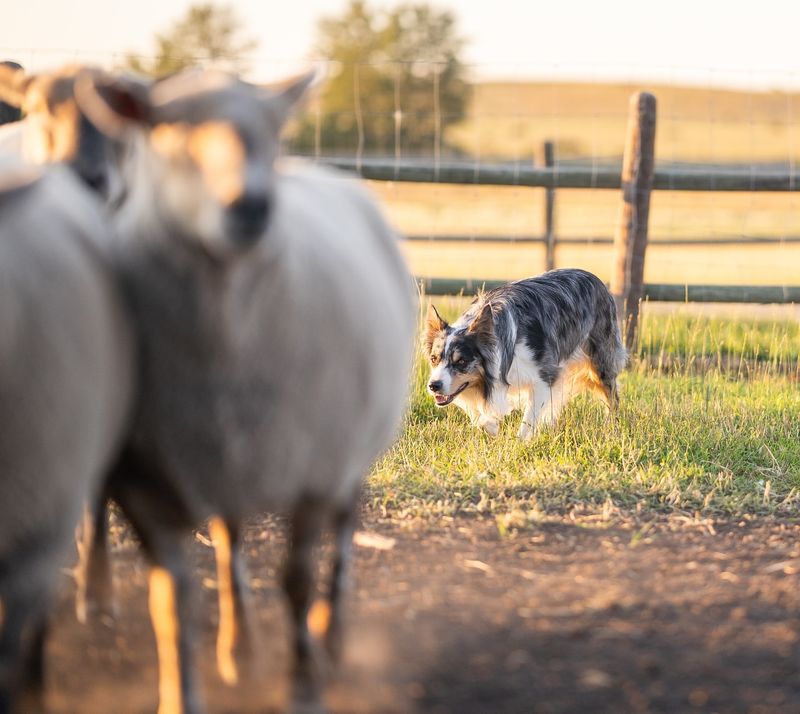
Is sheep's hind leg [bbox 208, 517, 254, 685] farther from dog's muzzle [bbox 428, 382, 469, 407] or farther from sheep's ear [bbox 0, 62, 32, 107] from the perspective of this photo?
dog's muzzle [bbox 428, 382, 469, 407]

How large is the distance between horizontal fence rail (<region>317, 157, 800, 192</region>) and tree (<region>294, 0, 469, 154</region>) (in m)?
19.7

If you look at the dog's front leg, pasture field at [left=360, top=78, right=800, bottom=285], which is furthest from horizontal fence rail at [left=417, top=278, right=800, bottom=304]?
the dog's front leg

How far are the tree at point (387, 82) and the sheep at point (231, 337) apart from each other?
26095mm

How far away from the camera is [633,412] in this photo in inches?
262

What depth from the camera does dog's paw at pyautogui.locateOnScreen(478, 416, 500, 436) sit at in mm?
6797

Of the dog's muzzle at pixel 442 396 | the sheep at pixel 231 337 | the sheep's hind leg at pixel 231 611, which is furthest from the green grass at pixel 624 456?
the sheep at pixel 231 337

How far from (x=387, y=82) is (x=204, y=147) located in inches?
1751

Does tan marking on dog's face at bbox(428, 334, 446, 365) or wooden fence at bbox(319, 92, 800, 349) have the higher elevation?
wooden fence at bbox(319, 92, 800, 349)

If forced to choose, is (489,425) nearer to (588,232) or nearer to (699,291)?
(699,291)

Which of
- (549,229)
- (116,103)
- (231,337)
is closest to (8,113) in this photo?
(116,103)

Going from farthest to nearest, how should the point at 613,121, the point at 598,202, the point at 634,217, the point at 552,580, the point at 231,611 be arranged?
the point at 613,121
the point at 598,202
the point at 634,217
the point at 552,580
the point at 231,611

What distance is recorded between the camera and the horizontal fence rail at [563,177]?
897 cm

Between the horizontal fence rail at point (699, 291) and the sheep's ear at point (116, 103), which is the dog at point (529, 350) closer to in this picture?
the horizontal fence rail at point (699, 291)

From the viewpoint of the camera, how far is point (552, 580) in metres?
4.20
